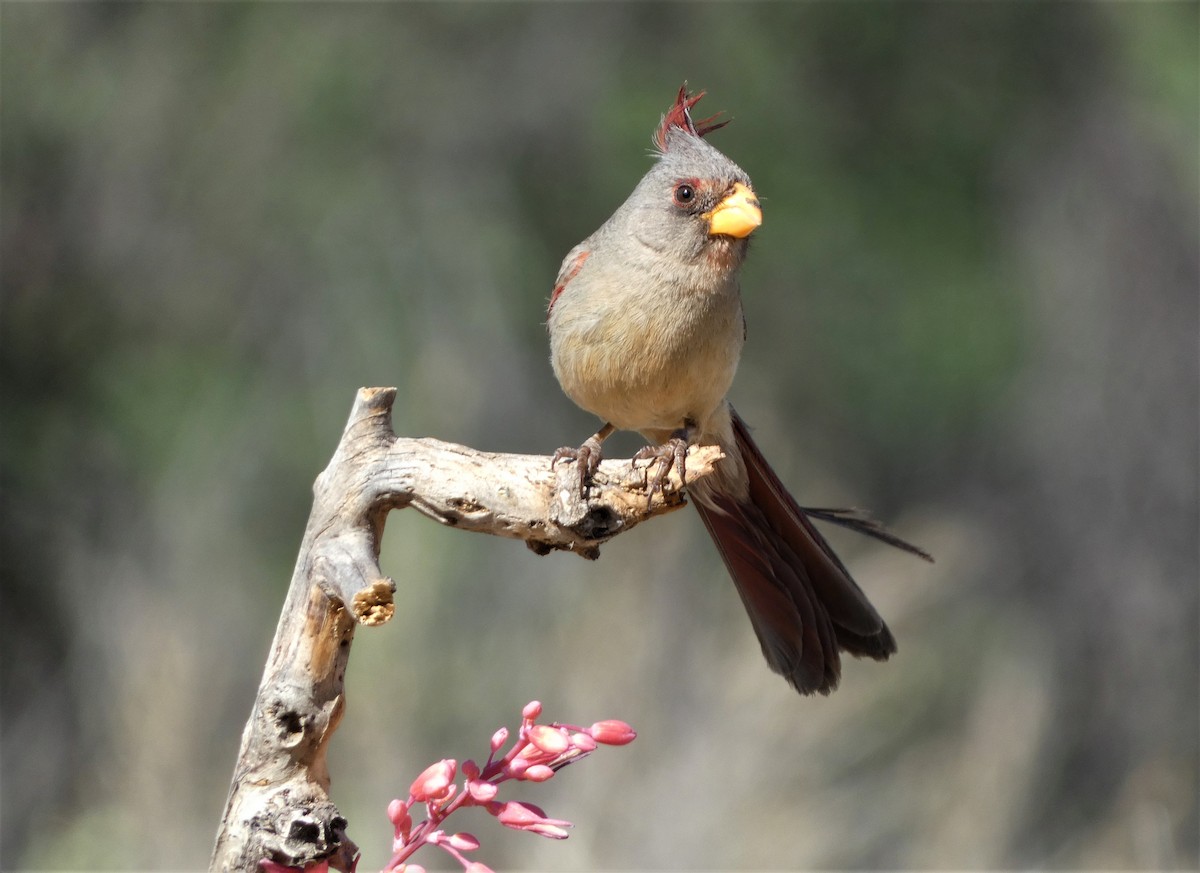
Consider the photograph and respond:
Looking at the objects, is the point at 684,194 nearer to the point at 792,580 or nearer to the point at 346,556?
the point at 792,580

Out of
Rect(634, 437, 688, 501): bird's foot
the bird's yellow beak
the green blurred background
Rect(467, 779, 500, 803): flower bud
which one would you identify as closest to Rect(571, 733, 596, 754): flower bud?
Rect(467, 779, 500, 803): flower bud

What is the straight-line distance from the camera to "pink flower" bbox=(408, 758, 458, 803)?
189cm

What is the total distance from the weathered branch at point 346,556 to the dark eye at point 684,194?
2.91 ft

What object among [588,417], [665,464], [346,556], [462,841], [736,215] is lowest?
[462,841]

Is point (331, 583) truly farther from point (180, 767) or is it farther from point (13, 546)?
point (13, 546)

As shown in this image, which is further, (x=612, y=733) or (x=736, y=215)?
(x=736, y=215)

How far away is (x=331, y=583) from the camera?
2141 mm

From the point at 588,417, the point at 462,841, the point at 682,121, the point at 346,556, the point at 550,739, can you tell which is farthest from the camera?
the point at 588,417

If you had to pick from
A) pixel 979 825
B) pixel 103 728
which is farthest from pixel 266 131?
pixel 979 825

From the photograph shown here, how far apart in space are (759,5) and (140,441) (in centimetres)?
563

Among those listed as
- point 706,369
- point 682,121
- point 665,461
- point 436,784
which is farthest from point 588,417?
point 436,784

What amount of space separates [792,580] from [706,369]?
565mm

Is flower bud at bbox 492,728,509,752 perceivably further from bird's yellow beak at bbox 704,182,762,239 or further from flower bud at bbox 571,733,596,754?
bird's yellow beak at bbox 704,182,762,239

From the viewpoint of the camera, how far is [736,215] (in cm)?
315
